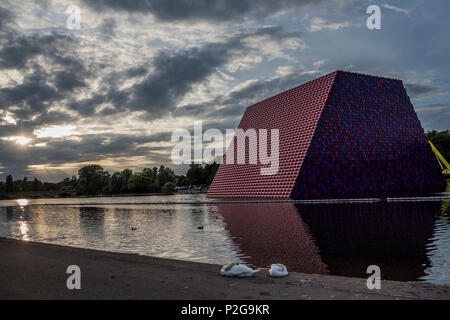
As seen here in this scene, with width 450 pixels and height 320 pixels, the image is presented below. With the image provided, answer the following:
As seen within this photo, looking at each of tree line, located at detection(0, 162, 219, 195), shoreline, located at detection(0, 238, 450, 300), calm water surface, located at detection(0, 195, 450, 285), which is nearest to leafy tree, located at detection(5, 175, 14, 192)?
tree line, located at detection(0, 162, 219, 195)

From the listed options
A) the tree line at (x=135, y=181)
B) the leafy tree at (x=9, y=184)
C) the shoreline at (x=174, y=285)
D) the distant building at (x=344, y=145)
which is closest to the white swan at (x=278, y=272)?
the shoreline at (x=174, y=285)

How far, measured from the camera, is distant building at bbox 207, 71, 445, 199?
147ft

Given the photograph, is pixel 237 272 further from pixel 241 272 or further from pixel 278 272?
pixel 278 272

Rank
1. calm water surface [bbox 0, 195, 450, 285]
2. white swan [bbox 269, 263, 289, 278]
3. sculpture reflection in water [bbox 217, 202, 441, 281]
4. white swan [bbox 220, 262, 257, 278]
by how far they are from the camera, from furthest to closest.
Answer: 1. calm water surface [bbox 0, 195, 450, 285]
2. sculpture reflection in water [bbox 217, 202, 441, 281]
3. white swan [bbox 269, 263, 289, 278]
4. white swan [bbox 220, 262, 257, 278]

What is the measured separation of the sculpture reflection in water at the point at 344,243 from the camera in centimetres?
1069

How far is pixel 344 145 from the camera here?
46562 millimetres

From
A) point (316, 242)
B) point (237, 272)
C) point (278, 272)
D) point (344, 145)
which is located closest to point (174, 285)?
point (237, 272)

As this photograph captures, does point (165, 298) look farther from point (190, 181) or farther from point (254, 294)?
point (190, 181)

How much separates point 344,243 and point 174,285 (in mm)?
8804

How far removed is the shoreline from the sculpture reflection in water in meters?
2.05

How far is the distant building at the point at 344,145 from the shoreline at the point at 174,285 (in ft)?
113

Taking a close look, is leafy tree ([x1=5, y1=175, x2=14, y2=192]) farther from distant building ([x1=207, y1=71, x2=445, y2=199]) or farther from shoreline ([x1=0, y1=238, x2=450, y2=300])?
shoreline ([x1=0, y1=238, x2=450, y2=300])

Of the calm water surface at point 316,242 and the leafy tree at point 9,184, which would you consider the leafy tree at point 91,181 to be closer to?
the leafy tree at point 9,184

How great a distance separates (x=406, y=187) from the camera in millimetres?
51562
